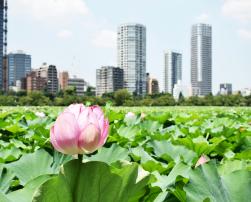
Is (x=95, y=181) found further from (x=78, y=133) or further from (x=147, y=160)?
(x=147, y=160)

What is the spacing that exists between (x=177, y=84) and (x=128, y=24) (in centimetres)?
2189

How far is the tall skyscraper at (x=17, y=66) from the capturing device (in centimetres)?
10109

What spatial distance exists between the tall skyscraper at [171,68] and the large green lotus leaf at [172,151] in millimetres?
95888

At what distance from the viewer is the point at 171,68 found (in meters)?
97.8

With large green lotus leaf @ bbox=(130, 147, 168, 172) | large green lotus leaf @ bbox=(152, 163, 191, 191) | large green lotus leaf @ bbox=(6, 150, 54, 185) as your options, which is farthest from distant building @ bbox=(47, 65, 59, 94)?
large green lotus leaf @ bbox=(152, 163, 191, 191)

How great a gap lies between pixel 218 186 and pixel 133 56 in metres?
80.9

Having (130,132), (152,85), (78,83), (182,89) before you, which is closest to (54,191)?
(130,132)

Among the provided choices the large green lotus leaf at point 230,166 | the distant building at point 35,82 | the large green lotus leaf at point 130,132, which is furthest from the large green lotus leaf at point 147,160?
the distant building at point 35,82

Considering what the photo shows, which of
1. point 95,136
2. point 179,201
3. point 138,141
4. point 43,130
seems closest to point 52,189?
point 95,136

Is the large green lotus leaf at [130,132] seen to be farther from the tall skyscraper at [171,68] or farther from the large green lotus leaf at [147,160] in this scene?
the tall skyscraper at [171,68]

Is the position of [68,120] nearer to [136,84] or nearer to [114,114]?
[114,114]

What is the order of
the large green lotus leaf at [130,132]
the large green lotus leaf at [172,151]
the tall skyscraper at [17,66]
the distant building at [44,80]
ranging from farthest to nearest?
the tall skyscraper at [17,66] → the distant building at [44,80] → the large green lotus leaf at [130,132] → the large green lotus leaf at [172,151]

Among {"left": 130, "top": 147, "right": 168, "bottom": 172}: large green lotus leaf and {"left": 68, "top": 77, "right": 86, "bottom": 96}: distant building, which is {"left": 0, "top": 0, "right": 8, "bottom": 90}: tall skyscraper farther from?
{"left": 130, "top": 147, "right": 168, "bottom": 172}: large green lotus leaf

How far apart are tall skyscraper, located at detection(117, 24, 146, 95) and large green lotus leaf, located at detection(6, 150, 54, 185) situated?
257 ft
